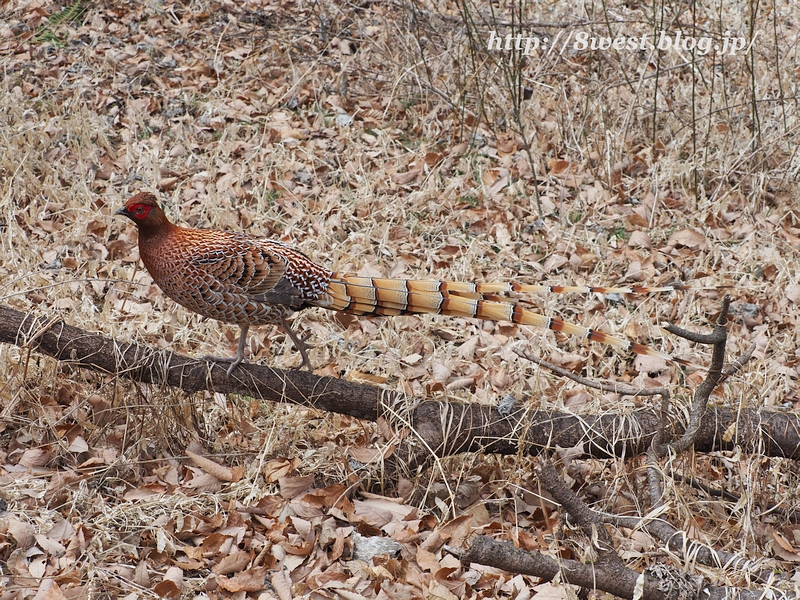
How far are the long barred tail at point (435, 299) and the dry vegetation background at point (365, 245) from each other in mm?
606

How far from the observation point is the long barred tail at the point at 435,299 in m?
3.60

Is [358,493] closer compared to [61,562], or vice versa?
[61,562]

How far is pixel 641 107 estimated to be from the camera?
6.75m

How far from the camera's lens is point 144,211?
403 centimetres

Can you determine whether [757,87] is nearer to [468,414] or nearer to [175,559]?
[468,414]

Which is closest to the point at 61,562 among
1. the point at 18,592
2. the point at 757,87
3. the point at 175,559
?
the point at 18,592

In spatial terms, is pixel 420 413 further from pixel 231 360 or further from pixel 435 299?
pixel 231 360

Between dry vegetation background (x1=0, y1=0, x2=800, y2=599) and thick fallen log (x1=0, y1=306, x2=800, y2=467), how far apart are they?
140 mm

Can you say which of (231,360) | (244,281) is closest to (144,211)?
(244,281)

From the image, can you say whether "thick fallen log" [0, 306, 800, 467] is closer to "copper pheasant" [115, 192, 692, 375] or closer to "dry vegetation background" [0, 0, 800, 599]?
"dry vegetation background" [0, 0, 800, 599]

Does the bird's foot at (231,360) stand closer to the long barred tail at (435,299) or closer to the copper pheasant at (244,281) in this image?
the copper pheasant at (244,281)

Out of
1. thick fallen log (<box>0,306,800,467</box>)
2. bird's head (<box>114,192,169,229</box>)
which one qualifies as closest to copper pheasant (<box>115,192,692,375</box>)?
bird's head (<box>114,192,169,229</box>)

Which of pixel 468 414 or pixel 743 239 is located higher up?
pixel 743 239

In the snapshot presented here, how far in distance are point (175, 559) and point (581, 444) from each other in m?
2.00
